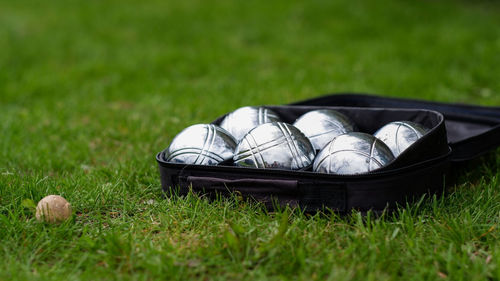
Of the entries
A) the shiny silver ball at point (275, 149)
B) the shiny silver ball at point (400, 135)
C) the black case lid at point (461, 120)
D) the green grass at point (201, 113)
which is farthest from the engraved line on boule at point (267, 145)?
the black case lid at point (461, 120)

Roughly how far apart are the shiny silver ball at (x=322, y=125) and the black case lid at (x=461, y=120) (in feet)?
2.48

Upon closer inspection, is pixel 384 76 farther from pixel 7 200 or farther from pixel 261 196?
pixel 7 200

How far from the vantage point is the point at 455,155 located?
3389 mm

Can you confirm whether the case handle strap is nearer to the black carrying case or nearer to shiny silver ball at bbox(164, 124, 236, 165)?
the black carrying case

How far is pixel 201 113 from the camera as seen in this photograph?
17.2 ft

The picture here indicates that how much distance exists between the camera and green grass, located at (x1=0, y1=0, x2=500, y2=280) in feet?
7.78

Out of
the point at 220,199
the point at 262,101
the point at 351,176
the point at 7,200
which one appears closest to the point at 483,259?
the point at 351,176

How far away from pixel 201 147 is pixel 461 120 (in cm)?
225

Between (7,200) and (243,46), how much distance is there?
5.90 m

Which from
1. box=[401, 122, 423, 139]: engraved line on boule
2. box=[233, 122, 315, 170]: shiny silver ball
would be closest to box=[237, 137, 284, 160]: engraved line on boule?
box=[233, 122, 315, 170]: shiny silver ball

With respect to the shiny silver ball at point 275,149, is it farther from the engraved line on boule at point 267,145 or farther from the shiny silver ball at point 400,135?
the shiny silver ball at point 400,135

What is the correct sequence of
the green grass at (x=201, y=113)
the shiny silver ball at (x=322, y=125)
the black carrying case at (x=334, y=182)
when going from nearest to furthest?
1. the green grass at (x=201, y=113)
2. the black carrying case at (x=334, y=182)
3. the shiny silver ball at (x=322, y=125)

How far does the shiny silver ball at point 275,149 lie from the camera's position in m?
2.87

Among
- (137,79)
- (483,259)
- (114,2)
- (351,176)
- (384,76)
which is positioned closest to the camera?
(483,259)
